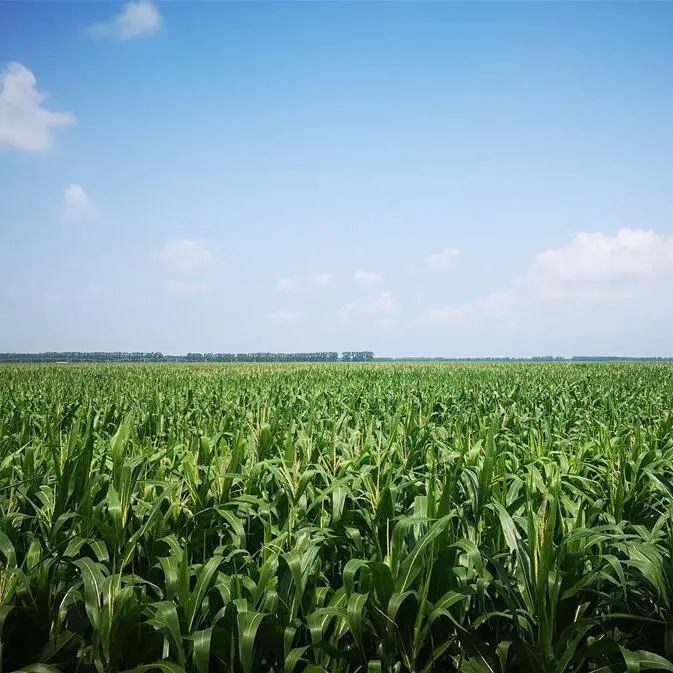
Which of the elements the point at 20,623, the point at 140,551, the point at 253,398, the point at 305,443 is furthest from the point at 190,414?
the point at 20,623

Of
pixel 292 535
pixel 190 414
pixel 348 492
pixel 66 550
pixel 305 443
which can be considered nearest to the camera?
pixel 66 550

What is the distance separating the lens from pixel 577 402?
12.3m

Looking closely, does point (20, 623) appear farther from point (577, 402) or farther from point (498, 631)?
point (577, 402)

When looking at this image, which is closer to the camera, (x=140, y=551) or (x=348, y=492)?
(x=140, y=551)

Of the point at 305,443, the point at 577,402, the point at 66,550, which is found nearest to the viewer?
the point at 66,550

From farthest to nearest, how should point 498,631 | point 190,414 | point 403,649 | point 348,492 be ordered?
point 190,414 < point 348,492 < point 498,631 < point 403,649

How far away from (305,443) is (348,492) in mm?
1293

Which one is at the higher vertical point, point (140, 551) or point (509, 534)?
point (509, 534)

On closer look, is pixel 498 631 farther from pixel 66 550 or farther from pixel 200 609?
pixel 66 550

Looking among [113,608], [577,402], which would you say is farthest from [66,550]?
[577,402]

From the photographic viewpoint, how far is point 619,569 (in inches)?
103

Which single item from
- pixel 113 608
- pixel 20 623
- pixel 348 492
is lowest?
pixel 20 623

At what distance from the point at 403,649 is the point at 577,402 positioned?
11258 millimetres

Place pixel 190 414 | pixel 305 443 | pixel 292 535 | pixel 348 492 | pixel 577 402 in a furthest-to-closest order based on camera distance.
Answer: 1. pixel 577 402
2. pixel 190 414
3. pixel 305 443
4. pixel 348 492
5. pixel 292 535
